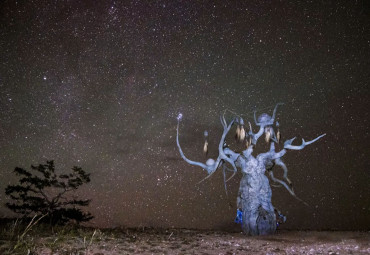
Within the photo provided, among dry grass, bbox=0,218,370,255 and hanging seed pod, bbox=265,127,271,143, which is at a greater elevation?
hanging seed pod, bbox=265,127,271,143

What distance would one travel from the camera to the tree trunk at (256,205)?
12.1 m

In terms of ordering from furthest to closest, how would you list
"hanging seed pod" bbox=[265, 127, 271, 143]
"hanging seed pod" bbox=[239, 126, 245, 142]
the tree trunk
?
"hanging seed pod" bbox=[265, 127, 271, 143] < the tree trunk < "hanging seed pod" bbox=[239, 126, 245, 142]

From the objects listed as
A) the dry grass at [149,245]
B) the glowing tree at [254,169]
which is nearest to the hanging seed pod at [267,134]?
the glowing tree at [254,169]

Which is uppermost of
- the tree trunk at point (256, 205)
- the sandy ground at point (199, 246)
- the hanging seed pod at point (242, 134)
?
the hanging seed pod at point (242, 134)

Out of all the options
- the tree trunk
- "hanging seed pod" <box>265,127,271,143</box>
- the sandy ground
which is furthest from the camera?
"hanging seed pod" <box>265,127,271,143</box>

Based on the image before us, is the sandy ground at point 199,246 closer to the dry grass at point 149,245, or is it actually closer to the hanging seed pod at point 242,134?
the dry grass at point 149,245

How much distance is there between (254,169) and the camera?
1245 cm

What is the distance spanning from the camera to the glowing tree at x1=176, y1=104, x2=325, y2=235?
12.2 metres

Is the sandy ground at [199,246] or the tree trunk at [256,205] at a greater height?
the tree trunk at [256,205]

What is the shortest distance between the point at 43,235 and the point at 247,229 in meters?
7.48

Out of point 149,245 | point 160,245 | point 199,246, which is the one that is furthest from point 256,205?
point 149,245

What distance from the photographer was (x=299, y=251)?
7762 mm

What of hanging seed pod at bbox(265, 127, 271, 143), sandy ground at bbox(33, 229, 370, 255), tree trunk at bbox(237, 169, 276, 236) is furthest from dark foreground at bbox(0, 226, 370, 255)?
hanging seed pod at bbox(265, 127, 271, 143)

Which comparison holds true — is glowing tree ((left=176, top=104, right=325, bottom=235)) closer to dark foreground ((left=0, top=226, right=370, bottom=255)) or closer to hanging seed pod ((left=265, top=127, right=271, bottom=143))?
hanging seed pod ((left=265, top=127, right=271, bottom=143))
